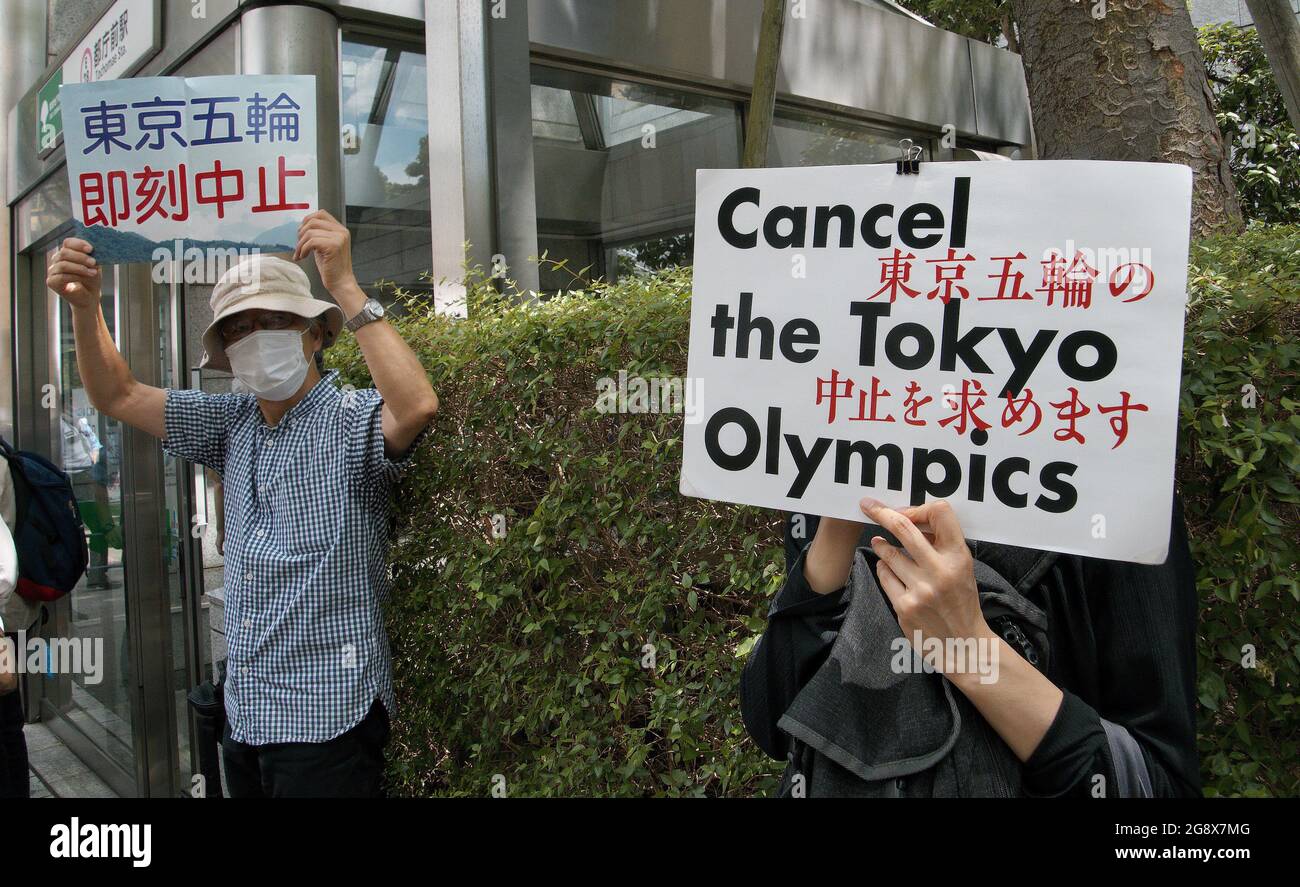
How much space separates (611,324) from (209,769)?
229 centimetres

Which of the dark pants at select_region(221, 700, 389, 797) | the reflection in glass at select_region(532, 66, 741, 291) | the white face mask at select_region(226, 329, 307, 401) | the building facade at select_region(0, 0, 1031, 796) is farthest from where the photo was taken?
the reflection in glass at select_region(532, 66, 741, 291)

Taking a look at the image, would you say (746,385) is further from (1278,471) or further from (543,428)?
(543,428)

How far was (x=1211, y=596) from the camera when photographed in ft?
6.26

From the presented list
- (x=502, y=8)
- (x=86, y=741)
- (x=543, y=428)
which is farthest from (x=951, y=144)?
(x=86, y=741)

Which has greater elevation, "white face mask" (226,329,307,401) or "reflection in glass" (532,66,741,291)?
"reflection in glass" (532,66,741,291)

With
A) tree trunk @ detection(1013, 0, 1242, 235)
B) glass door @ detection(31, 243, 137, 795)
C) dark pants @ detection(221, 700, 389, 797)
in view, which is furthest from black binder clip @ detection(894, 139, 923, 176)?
glass door @ detection(31, 243, 137, 795)

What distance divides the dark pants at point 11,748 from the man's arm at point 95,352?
1131mm

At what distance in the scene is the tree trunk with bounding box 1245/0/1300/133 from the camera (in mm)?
4543

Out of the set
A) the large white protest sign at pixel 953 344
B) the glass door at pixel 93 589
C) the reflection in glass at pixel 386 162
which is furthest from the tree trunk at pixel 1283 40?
the glass door at pixel 93 589

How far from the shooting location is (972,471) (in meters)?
1.65

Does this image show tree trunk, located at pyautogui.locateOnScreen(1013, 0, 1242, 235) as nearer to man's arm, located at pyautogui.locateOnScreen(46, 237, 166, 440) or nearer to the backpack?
man's arm, located at pyautogui.locateOnScreen(46, 237, 166, 440)

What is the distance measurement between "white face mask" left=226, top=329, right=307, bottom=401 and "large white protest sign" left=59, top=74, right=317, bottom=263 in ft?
1.00

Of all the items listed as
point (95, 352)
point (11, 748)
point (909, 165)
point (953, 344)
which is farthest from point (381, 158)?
point (953, 344)

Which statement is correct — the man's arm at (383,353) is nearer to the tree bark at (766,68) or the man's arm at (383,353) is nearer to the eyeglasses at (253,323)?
the eyeglasses at (253,323)
